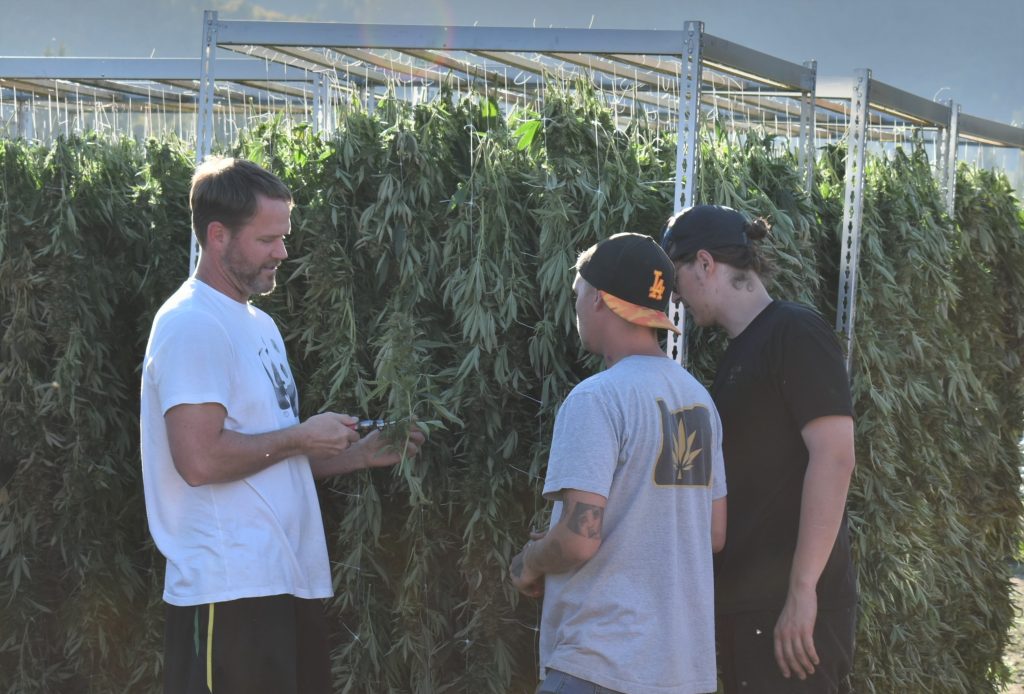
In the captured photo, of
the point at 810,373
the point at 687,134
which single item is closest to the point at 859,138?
the point at 687,134

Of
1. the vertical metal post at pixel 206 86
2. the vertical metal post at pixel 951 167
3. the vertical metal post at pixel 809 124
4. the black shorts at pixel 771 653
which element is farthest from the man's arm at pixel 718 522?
the vertical metal post at pixel 951 167

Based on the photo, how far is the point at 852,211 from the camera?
371 centimetres

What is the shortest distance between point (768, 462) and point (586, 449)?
26.8 inches

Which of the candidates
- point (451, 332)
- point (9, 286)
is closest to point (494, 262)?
point (451, 332)

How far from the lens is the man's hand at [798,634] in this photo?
2.41 m

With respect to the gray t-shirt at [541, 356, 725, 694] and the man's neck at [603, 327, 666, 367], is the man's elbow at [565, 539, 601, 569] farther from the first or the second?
the man's neck at [603, 327, 666, 367]

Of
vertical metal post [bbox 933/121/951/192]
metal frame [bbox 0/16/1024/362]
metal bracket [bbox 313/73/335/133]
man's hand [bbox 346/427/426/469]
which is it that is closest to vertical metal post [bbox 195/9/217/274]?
metal frame [bbox 0/16/1024/362]

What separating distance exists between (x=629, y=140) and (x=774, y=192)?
2.10ft

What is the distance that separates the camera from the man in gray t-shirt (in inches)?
82.0

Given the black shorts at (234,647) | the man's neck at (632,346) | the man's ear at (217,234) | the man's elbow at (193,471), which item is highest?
the man's ear at (217,234)

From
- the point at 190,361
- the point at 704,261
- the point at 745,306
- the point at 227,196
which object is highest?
the point at 227,196

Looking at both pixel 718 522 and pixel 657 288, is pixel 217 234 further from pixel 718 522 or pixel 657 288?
pixel 718 522

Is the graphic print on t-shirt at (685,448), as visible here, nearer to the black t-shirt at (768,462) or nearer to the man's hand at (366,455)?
the black t-shirt at (768,462)

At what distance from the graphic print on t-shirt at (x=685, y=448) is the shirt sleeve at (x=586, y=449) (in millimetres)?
106
